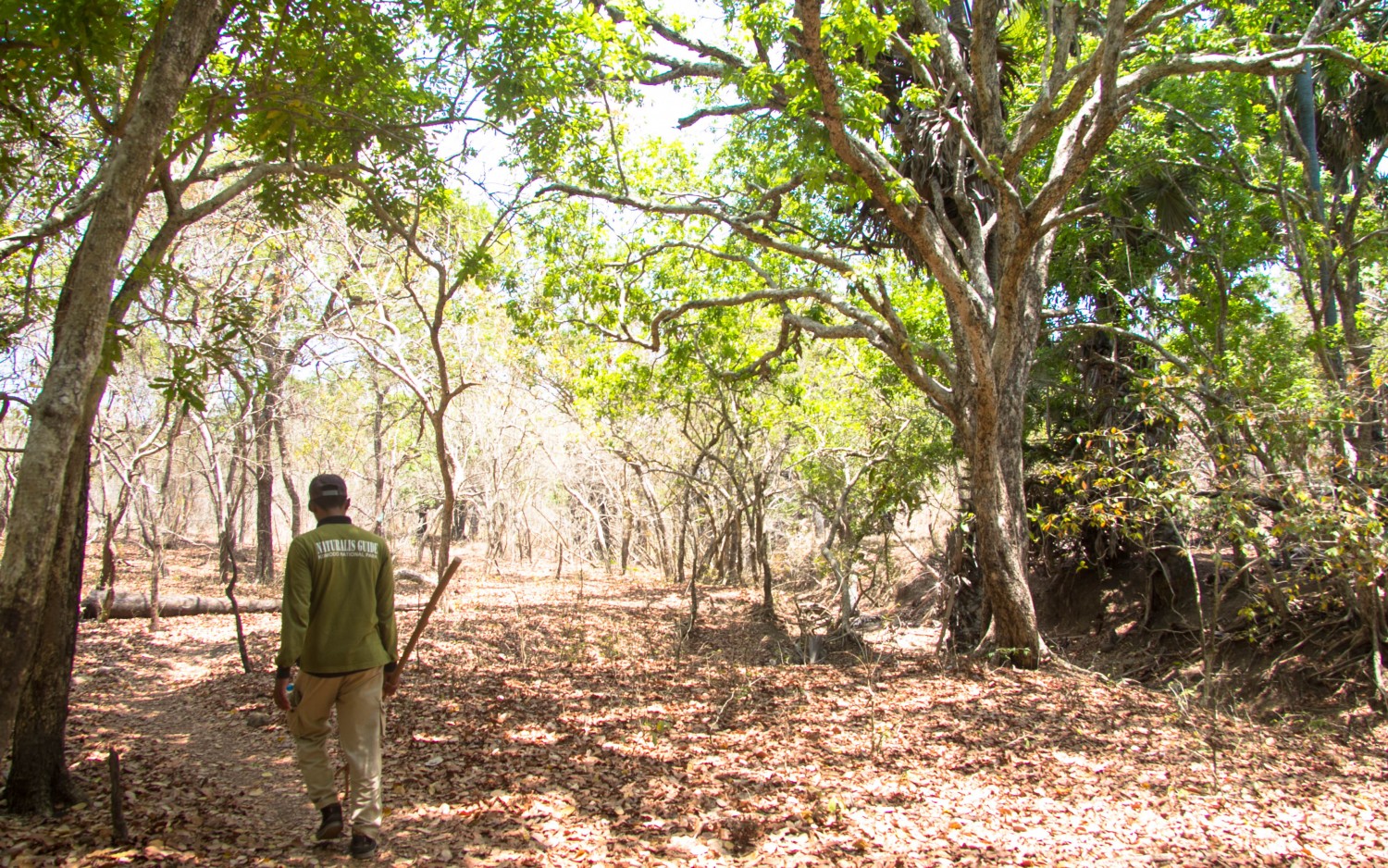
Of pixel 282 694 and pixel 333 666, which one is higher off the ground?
pixel 333 666

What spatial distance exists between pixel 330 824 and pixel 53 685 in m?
1.58

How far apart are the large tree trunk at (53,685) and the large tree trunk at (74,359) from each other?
40.0 inches

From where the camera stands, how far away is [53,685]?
4121mm

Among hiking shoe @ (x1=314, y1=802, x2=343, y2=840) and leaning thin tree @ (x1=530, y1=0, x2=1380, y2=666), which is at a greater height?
leaning thin tree @ (x1=530, y1=0, x2=1380, y2=666)

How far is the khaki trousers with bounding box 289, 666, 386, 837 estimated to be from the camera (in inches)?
154

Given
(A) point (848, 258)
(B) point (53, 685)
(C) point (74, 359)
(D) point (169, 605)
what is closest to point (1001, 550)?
(A) point (848, 258)

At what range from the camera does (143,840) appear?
3920mm

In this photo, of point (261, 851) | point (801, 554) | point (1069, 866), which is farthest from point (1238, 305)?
point (801, 554)

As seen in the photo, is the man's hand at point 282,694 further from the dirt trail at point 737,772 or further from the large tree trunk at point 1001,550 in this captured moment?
the large tree trunk at point 1001,550

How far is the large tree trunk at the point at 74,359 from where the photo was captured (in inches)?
115

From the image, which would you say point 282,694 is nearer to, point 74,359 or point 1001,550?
point 74,359

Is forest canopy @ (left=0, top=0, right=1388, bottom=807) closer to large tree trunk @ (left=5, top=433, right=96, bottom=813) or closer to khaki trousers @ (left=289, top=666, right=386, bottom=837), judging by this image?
large tree trunk @ (left=5, top=433, right=96, bottom=813)

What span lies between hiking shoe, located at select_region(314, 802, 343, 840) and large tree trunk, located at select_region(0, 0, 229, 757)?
1.46m

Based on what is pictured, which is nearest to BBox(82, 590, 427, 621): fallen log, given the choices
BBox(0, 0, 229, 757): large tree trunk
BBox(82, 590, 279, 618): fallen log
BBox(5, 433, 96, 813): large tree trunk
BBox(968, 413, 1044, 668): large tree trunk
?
BBox(82, 590, 279, 618): fallen log
